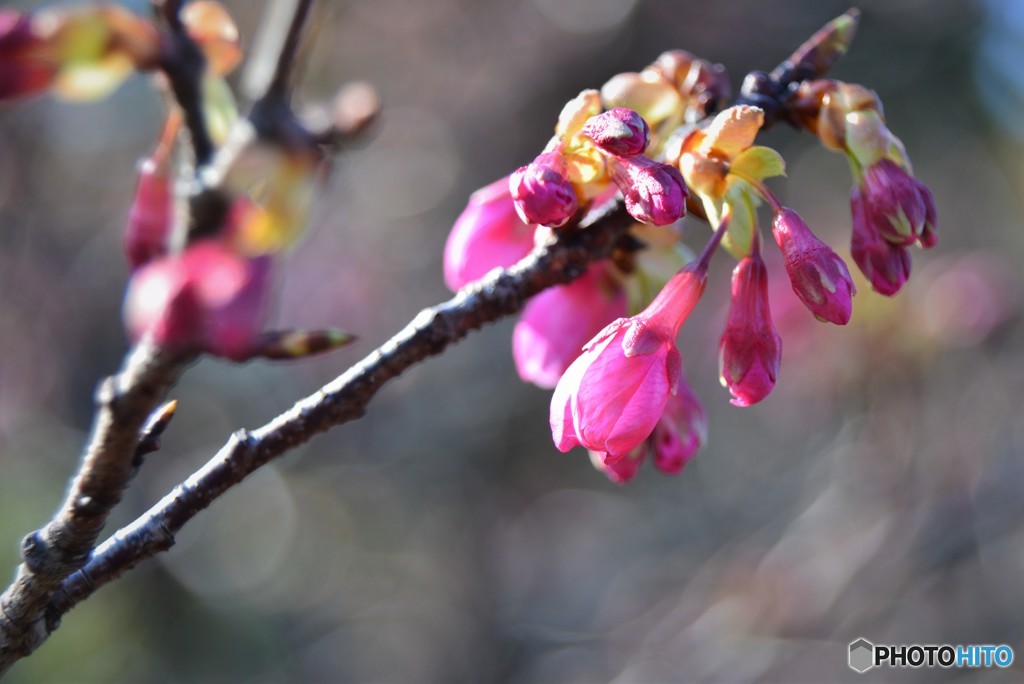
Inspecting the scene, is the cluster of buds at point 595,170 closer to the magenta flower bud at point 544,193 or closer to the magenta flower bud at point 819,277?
the magenta flower bud at point 544,193

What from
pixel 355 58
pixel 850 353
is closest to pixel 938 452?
pixel 850 353

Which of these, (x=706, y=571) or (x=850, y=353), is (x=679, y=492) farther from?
(x=850, y=353)

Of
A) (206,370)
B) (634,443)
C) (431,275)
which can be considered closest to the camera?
(634,443)

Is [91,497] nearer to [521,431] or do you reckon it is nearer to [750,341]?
[750,341]


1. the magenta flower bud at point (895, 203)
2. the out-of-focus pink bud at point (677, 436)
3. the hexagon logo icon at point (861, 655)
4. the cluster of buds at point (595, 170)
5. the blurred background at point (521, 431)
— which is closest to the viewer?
the cluster of buds at point (595, 170)

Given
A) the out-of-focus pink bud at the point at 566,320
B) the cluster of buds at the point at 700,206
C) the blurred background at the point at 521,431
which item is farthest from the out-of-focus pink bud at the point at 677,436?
the blurred background at the point at 521,431

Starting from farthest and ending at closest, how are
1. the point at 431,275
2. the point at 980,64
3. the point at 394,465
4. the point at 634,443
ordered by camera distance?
the point at 980,64 < the point at 431,275 < the point at 394,465 < the point at 634,443

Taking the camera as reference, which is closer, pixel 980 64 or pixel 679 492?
pixel 679 492
